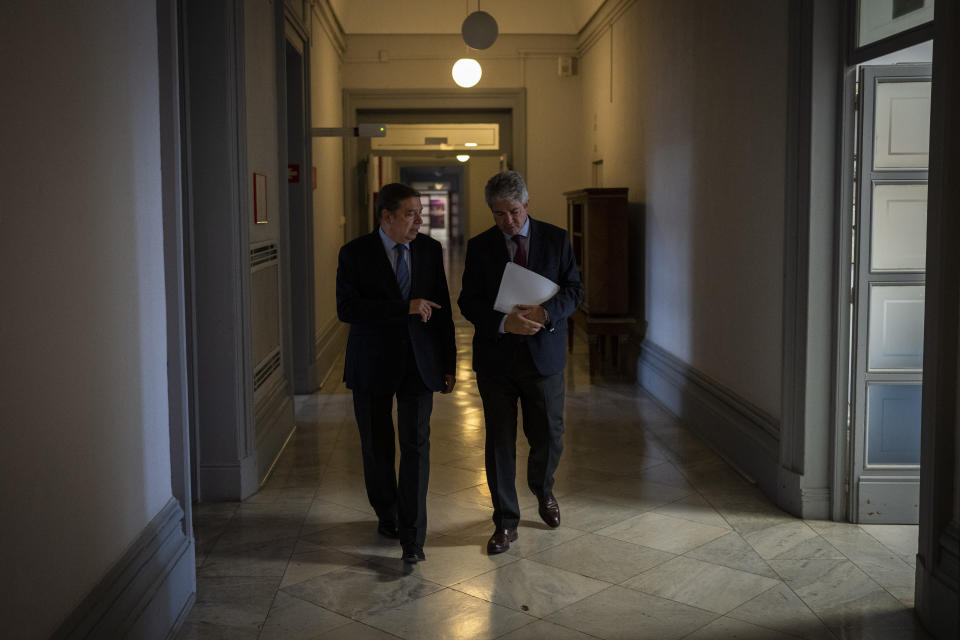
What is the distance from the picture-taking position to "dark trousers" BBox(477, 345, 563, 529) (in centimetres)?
458

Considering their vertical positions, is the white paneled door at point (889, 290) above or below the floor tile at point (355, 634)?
above

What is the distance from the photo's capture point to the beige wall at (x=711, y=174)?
558 cm

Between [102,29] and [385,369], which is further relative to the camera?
[385,369]

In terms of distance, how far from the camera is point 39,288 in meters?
2.56

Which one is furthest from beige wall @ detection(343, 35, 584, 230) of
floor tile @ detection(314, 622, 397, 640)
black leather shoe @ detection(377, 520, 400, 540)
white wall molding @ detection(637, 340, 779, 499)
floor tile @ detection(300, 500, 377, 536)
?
floor tile @ detection(314, 622, 397, 640)

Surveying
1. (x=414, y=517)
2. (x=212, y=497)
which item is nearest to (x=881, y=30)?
(x=414, y=517)

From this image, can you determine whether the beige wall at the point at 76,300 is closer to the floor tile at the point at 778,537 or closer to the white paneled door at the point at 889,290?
the floor tile at the point at 778,537

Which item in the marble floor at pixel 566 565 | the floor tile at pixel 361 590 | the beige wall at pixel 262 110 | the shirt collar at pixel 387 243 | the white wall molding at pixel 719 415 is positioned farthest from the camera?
the beige wall at pixel 262 110

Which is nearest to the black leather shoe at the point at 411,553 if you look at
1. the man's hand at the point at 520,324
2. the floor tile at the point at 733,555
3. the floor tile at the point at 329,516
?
the floor tile at the point at 329,516

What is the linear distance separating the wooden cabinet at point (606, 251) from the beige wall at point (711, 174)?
0.72ft

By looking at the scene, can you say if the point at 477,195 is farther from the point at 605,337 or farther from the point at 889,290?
the point at 889,290

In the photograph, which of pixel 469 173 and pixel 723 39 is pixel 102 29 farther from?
pixel 469 173

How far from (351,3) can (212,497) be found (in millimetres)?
8564

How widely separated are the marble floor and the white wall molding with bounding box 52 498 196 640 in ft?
0.47
